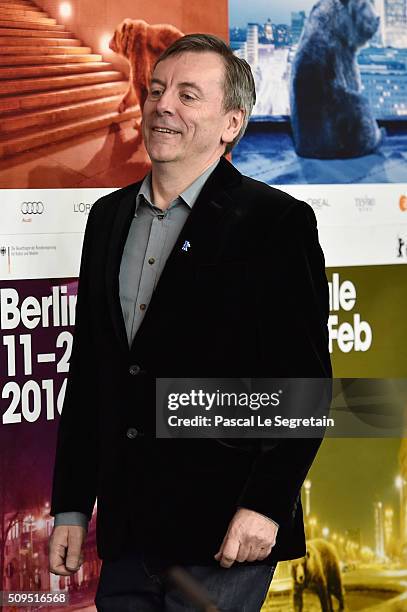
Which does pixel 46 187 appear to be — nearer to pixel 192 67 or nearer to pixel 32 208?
pixel 32 208

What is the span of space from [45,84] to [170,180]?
3.23 feet

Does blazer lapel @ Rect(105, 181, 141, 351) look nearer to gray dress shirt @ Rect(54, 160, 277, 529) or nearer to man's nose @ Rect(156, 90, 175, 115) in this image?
gray dress shirt @ Rect(54, 160, 277, 529)

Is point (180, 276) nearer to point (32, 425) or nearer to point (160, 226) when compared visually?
point (160, 226)

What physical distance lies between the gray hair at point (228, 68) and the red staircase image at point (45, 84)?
845 millimetres

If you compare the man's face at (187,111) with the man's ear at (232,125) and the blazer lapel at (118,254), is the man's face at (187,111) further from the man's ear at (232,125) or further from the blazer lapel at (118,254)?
the blazer lapel at (118,254)

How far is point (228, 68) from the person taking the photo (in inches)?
65.3

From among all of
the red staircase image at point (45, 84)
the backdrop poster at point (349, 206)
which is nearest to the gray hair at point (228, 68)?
the red staircase image at point (45, 84)

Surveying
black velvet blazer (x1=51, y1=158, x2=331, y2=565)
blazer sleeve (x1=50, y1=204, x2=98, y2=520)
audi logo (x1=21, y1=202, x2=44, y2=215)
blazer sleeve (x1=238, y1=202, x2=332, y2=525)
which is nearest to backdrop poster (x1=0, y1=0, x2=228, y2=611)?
audi logo (x1=21, y1=202, x2=44, y2=215)

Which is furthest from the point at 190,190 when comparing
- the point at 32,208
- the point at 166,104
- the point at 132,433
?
the point at 32,208

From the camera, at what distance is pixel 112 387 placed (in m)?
1.60

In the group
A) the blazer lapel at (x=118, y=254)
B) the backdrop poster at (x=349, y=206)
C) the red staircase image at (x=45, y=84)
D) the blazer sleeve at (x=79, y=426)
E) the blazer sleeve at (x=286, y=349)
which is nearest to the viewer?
the blazer sleeve at (x=286, y=349)

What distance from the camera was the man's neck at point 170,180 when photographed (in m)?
1.61

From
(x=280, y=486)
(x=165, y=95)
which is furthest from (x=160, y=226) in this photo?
(x=280, y=486)

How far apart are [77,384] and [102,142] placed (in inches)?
41.2
